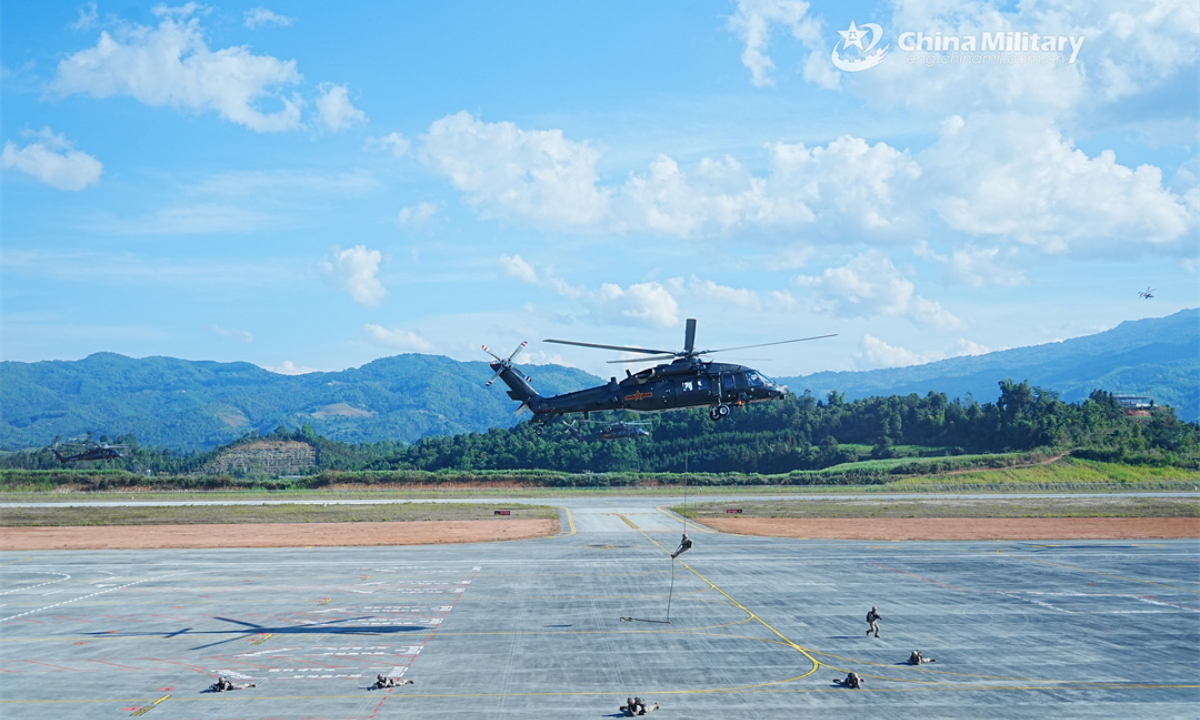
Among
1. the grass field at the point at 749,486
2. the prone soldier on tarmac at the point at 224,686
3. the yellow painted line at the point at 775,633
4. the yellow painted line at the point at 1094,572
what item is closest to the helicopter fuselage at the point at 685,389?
the yellow painted line at the point at 775,633

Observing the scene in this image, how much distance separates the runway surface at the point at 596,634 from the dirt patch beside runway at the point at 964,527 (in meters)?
11.5

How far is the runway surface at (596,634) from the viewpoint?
3103 centimetres

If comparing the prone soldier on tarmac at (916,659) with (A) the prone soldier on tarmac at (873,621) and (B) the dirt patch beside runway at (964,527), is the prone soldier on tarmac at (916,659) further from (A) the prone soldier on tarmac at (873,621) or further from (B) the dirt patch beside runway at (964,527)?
(B) the dirt patch beside runway at (964,527)

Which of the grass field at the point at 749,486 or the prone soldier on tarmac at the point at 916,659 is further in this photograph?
the grass field at the point at 749,486

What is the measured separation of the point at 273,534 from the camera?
80.3 meters

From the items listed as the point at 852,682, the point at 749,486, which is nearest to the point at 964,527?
the point at 852,682

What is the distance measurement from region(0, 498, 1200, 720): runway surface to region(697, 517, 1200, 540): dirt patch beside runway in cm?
1146

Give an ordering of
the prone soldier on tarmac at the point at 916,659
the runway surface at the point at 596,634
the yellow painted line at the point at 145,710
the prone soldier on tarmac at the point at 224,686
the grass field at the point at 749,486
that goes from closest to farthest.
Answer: the yellow painted line at the point at 145,710, the runway surface at the point at 596,634, the prone soldier on tarmac at the point at 224,686, the prone soldier on tarmac at the point at 916,659, the grass field at the point at 749,486

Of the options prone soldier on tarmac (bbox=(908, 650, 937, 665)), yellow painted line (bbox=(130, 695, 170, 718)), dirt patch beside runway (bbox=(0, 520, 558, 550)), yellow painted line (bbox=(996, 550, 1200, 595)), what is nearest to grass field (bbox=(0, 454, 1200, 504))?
dirt patch beside runway (bbox=(0, 520, 558, 550))

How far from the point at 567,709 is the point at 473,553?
123 feet

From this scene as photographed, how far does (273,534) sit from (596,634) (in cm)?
5103

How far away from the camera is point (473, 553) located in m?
66.1

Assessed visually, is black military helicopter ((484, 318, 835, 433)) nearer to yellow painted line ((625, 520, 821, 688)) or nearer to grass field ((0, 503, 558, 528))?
yellow painted line ((625, 520, 821, 688))

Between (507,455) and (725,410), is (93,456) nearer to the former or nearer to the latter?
(507,455)
